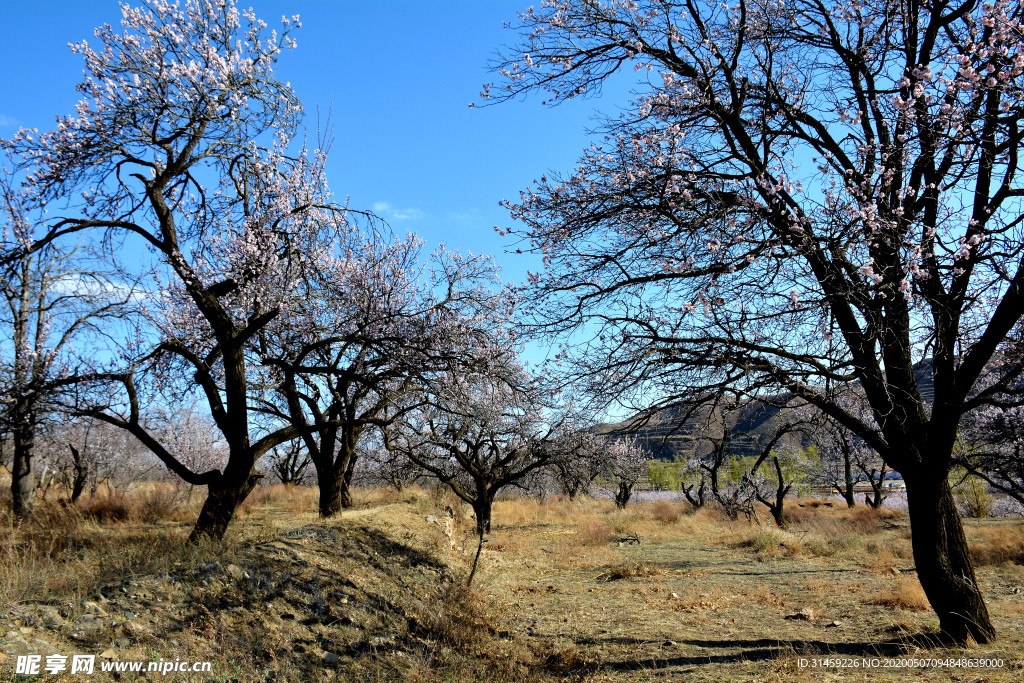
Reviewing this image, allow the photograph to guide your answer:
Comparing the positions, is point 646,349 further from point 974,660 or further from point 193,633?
point 193,633

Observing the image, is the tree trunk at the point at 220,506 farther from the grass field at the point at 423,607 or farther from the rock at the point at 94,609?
the rock at the point at 94,609

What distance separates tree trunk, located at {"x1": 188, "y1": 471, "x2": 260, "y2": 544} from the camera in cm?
906

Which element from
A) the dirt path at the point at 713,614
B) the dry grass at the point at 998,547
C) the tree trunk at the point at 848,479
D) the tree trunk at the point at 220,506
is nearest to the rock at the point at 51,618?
the tree trunk at the point at 220,506

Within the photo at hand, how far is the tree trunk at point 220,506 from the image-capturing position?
29.7 feet

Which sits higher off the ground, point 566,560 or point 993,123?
point 993,123

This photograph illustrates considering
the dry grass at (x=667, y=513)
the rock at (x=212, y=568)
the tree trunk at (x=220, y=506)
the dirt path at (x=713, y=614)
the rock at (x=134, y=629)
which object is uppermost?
the tree trunk at (x=220, y=506)

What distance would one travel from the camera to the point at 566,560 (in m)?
15.4

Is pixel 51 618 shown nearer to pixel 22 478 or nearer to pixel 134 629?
pixel 134 629

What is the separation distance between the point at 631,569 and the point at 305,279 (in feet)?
33.8

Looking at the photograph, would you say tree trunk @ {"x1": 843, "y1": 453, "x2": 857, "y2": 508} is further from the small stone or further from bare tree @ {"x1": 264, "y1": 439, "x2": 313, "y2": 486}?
bare tree @ {"x1": 264, "y1": 439, "x2": 313, "y2": 486}

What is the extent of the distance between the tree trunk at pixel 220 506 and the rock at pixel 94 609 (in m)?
3.89

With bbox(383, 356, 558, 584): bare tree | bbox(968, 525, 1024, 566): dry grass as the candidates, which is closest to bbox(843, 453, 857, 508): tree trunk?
bbox(968, 525, 1024, 566): dry grass

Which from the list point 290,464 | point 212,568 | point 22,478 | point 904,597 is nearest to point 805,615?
point 904,597

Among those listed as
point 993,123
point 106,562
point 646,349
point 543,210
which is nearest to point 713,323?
point 646,349
